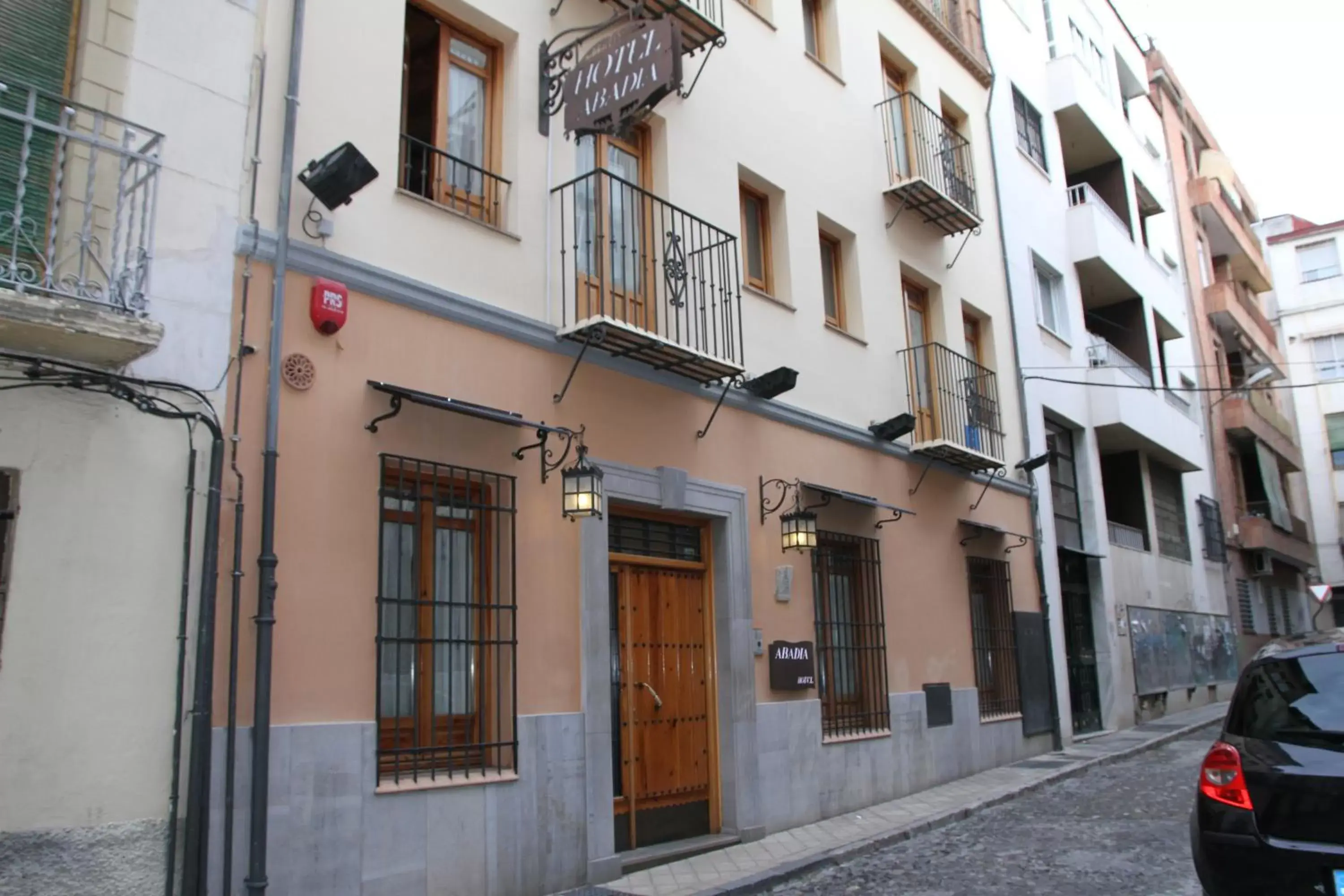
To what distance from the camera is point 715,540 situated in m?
9.80

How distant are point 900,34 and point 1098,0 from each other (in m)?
10.9

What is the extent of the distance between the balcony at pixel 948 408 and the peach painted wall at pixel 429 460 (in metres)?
1.96

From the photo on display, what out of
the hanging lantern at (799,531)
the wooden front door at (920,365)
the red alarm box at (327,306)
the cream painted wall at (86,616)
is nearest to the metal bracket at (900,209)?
the wooden front door at (920,365)

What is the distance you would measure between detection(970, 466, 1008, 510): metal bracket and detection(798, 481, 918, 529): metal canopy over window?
207 centimetres

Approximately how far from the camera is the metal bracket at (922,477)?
12695 millimetres

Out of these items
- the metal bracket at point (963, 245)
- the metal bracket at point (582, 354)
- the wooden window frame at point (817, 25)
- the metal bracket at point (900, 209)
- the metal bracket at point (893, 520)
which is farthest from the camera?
the metal bracket at point (963, 245)

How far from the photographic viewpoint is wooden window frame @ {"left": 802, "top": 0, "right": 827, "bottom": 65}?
13.0 metres

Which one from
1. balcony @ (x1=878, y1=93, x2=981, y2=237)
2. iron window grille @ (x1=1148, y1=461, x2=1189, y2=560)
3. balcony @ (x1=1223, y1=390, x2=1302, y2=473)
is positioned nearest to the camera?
balcony @ (x1=878, y1=93, x2=981, y2=237)

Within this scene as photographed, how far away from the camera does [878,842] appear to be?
9.06 m

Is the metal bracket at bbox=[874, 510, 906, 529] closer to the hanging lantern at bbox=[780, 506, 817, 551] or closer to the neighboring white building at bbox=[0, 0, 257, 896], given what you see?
the hanging lantern at bbox=[780, 506, 817, 551]

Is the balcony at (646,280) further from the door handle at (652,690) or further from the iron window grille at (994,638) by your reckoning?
the iron window grille at (994,638)

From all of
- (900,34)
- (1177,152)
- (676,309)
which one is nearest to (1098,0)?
(1177,152)

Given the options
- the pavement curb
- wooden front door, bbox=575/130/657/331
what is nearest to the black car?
the pavement curb

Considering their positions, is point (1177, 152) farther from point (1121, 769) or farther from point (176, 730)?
point (176, 730)
